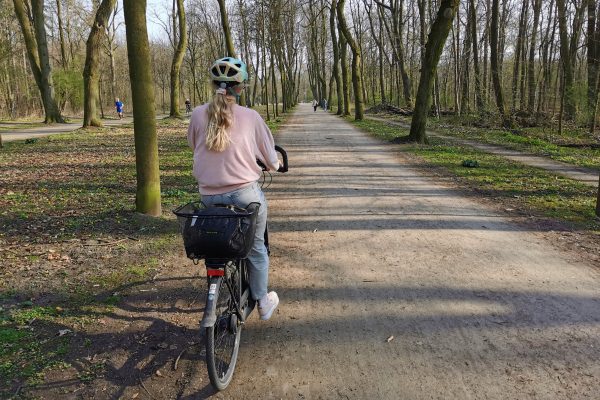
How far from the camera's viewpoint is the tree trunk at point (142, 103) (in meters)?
6.21

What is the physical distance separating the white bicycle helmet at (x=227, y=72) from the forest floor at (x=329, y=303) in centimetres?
198

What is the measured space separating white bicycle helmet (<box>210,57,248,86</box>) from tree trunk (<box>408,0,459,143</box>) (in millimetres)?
12798

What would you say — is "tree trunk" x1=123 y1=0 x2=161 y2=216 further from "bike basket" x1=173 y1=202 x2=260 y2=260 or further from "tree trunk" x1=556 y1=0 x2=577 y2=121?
"tree trunk" x1=556 y1=0 x2=577 y2=121

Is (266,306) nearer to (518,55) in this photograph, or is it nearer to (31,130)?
(31,130)

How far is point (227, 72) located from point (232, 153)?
58cm

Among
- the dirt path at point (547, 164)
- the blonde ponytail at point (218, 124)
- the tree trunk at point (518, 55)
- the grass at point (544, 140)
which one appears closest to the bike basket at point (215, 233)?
the blonde ponytail at point (218, 124)

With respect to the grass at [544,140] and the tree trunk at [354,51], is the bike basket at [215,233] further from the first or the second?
the tree trunk at [354,51]

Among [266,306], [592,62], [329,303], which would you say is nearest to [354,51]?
[592,62]

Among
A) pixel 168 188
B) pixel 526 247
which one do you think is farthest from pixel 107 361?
pixel 168 188

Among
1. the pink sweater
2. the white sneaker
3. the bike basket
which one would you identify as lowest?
the white sneaker

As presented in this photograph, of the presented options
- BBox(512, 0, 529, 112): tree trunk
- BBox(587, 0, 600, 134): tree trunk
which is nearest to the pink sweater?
BBox(587, 0, 600, 134): tree trunk

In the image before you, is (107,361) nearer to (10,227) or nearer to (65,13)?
(10,227)

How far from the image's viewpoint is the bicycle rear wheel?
277cm

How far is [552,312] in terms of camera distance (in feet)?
12.7
